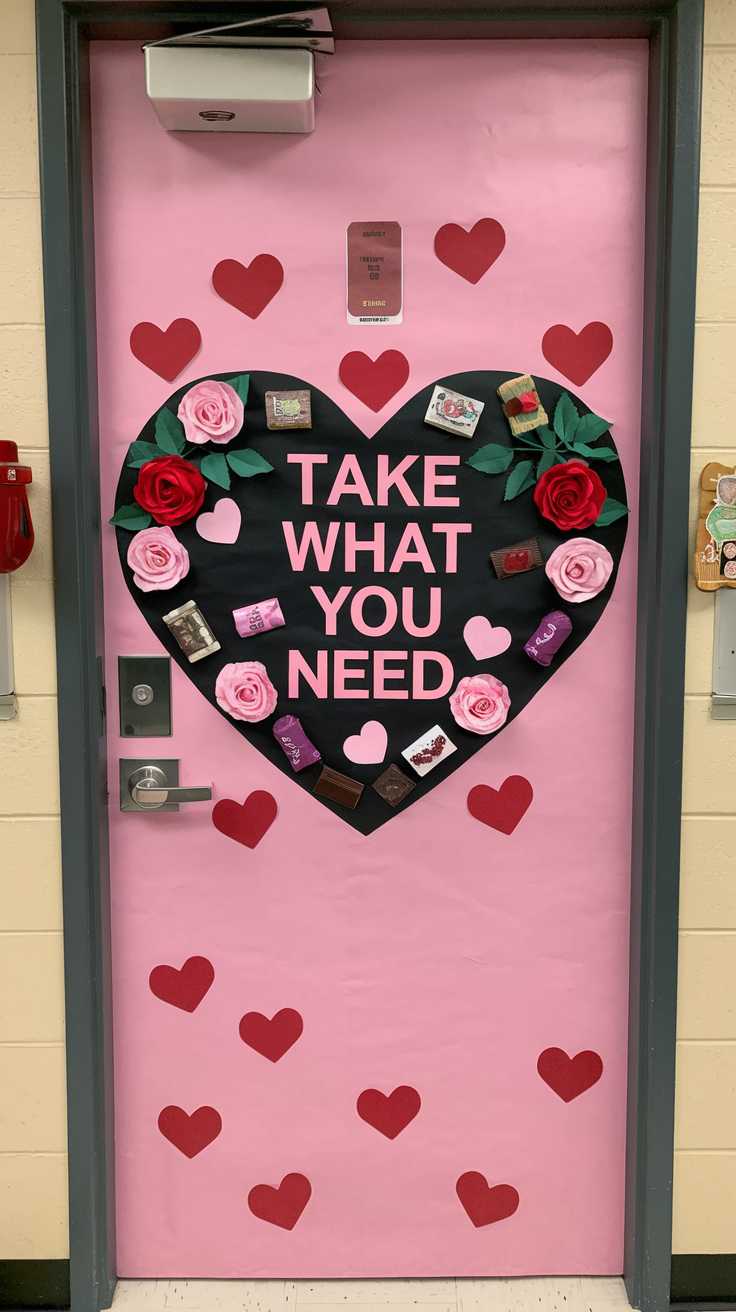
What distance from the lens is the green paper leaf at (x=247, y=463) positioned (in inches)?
66.1

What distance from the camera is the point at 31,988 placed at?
Result: 1.71 metres

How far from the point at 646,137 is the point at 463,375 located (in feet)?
1.62

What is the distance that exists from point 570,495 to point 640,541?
5.9 inches

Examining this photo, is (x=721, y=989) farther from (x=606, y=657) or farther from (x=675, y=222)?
(x=675, y=222)

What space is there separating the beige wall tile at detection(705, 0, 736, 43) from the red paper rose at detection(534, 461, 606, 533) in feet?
2.27

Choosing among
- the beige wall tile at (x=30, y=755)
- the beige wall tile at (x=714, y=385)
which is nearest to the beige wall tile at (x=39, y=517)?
the beige wall tile at (x=30, y=755)

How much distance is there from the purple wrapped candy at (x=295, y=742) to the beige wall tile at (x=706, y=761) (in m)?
0.64

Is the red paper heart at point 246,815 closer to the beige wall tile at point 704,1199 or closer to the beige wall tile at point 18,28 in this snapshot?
the beige wall tile at point 704,1199

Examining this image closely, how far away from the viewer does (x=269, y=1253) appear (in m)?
1.82

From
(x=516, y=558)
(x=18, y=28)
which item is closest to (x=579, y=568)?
(x=516, y=558)

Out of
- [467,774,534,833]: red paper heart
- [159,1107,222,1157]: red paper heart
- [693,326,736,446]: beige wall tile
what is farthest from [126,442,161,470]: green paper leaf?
[159,1107,222,1157]: red paper heart

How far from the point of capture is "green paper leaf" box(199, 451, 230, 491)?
1.67 m

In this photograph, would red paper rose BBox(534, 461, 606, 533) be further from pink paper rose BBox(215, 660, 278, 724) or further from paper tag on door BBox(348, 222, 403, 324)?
pink paper rose BBox(215, 660, 278, 724)

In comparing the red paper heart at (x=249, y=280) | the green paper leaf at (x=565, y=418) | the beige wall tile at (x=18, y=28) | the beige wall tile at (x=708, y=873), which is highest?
the beige wall tile at (x=18, y=28)
